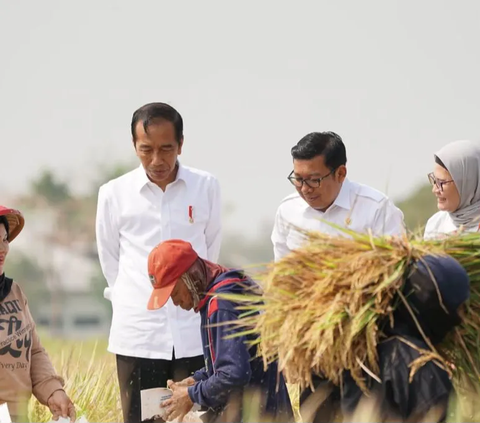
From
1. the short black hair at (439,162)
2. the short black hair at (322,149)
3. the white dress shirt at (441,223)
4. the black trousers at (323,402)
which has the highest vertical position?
the short black hair at (322,149)

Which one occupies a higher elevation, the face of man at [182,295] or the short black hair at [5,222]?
the short black hair at [5,222]

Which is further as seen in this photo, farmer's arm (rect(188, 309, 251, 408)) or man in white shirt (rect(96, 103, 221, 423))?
man in white shirt (rect(96, 103, 221, 423))

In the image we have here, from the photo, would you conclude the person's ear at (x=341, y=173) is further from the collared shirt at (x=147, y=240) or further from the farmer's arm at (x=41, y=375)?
the farmer's arm at (x=41, y=375)

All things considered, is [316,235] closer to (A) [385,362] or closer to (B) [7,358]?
(A) [385,362]

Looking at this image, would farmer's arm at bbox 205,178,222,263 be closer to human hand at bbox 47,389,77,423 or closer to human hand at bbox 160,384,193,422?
human hand at bbox 47,389,77,423

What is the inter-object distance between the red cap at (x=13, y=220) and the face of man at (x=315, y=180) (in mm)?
1574

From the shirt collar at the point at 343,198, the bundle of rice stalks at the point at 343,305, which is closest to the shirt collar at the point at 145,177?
the shirt collar at the point at 343,198

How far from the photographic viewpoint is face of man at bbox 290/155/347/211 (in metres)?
6.36

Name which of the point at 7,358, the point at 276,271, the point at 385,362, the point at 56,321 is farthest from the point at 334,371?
the point at 56,321

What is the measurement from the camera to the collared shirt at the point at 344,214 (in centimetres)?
638

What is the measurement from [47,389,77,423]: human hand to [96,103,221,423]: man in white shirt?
860 millimetres

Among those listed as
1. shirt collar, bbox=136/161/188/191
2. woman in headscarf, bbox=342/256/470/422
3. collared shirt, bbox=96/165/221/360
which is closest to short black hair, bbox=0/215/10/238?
collared shirt, bbox=96/165/221/360

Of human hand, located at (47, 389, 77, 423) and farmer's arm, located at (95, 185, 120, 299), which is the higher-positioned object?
farmer's arm, located at (95, 185, 120, 299)

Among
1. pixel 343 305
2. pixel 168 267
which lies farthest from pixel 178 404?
pixel 343 305
